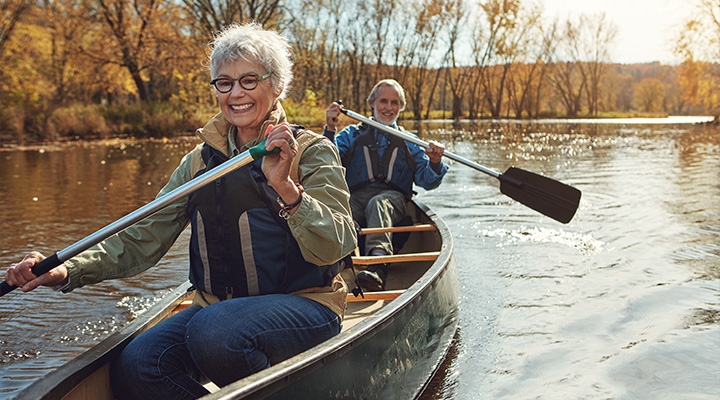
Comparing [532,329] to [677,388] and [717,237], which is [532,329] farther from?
[717,237]

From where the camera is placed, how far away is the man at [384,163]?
4793 millimetres

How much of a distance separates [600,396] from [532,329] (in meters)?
0.84

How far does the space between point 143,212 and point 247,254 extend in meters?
0.35

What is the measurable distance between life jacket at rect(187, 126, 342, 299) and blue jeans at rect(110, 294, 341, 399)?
3.1 inches

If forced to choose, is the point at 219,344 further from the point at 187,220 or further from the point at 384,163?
the point at 384,163

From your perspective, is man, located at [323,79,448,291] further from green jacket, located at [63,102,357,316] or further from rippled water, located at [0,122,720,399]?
green jacket, located at [63,102,357,316]

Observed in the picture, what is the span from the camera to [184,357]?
6.84 ft

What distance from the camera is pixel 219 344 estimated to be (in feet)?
6.15

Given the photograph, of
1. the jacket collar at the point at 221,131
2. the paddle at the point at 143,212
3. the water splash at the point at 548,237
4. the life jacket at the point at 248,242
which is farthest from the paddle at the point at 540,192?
the paddle at the point at 143,212

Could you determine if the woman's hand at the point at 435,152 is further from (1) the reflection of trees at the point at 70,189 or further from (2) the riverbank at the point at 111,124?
(2) the riverbank at the point at 111,124

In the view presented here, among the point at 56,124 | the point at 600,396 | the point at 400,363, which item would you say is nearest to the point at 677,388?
the point at 600,396

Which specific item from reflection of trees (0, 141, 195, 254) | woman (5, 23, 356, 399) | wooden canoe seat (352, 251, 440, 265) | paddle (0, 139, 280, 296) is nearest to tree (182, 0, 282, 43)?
reflection of trees (0, 141, 195, 254)

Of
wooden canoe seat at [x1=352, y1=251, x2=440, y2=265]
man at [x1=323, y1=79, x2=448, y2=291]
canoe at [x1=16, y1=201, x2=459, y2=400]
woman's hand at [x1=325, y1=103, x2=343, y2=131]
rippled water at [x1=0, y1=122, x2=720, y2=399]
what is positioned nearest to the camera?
canoe at [x1=16, y1=201, x2=459, y2=400]

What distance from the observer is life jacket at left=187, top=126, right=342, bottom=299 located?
206 centimetres
